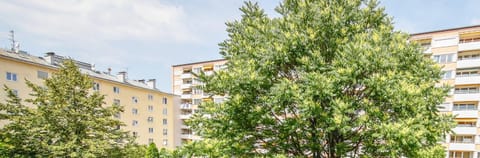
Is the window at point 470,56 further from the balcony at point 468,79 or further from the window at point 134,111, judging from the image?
the window at point 134,111

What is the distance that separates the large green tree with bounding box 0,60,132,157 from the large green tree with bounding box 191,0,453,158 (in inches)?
372

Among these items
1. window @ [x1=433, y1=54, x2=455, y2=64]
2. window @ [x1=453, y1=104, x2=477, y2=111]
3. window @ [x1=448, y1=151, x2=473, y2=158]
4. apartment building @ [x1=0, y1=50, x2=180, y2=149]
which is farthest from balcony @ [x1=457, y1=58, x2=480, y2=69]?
apartment building @ [x1=0, y1=50, x2=180, y2=149]

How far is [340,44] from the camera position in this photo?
7488mm

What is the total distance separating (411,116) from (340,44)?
2570 mm

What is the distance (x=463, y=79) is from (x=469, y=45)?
11.1ft

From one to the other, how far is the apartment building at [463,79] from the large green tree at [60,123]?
28.7 m

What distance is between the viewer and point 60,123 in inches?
580

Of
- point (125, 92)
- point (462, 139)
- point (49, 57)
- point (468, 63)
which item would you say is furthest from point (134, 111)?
point (468, 63)

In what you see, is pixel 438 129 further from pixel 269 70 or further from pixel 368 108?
pixel 269 70

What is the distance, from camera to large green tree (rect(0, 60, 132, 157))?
14.2 m

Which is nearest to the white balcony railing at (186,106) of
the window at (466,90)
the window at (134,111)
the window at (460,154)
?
the window at (134,111)

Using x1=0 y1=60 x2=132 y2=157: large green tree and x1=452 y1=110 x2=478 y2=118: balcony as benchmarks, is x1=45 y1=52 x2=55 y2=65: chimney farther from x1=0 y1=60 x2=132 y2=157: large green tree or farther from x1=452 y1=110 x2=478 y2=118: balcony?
x1=452 y1=110 x2=478 y2=118: balcony

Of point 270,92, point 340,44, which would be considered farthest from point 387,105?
point 270,92

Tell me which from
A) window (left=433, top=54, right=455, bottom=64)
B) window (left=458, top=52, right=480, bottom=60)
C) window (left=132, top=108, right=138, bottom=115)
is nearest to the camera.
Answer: window (left=458, top=52, right=480, bottom=60)
